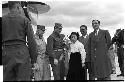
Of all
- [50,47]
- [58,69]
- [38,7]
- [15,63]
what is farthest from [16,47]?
[38,7]

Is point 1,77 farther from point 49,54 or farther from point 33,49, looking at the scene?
point 49,54

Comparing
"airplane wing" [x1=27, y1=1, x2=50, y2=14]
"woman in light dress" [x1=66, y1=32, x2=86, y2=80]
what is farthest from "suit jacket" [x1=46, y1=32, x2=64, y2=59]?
"airplane wing" [x1=27, y1=1, x2=50, y2=14]

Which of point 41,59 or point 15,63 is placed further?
point 41,59

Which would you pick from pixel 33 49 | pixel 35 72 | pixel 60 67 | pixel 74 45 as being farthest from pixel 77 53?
pixel 33 49

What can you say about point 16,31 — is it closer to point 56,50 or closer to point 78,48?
point 78,48

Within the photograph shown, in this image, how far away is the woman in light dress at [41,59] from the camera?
8.85m

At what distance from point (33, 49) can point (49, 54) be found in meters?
3.61

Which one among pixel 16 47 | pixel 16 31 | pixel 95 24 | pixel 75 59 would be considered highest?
pixel 95 24

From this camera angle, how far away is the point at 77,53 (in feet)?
28.2

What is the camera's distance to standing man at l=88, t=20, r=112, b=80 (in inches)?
339

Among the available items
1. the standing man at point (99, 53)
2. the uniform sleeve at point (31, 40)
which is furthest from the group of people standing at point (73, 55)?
the uniform sleeve at point (31, 40)

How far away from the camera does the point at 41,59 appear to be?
29.1 ft

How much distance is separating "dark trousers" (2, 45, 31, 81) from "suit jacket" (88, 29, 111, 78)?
3.92m

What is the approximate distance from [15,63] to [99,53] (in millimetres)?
4096
